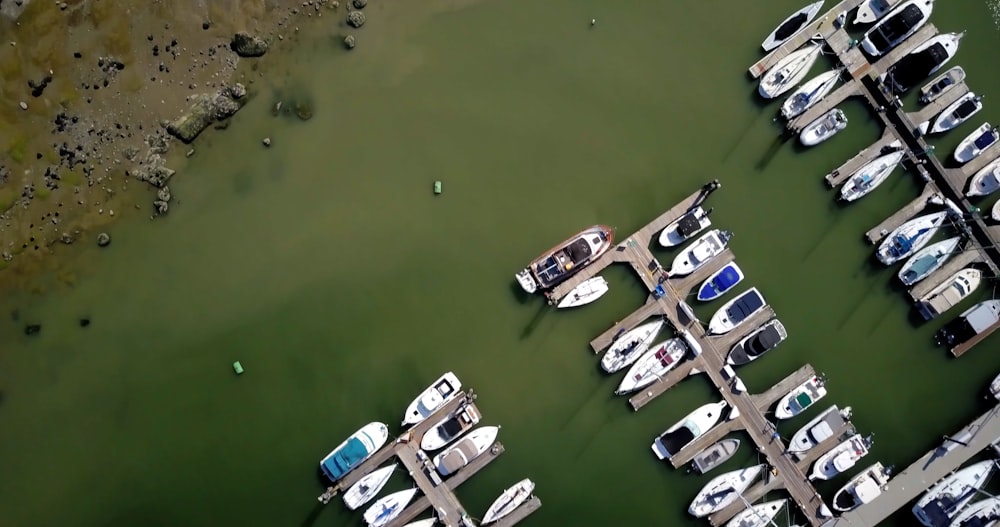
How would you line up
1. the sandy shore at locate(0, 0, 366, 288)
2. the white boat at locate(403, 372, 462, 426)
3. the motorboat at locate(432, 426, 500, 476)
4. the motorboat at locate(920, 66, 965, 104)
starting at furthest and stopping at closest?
1. the sandy shore at locate(0, 0, 366, 288)
2. the motorboat at locate(920, 66, 965, 104)
3. the white boat at locate(403, 372, 462, 426)
4. the motorboat at locate(432, 426, 500, 476)

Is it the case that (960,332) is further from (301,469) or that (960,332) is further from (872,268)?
(301,469)

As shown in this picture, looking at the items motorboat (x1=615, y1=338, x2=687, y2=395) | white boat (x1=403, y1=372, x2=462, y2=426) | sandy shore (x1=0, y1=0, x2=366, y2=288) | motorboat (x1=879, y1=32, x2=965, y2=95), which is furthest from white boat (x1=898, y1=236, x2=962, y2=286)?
sandy shore (x1=0, y1=0, x2=366, y2=288)

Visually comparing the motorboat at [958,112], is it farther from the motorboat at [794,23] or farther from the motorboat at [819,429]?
the motorboat at [819,429]

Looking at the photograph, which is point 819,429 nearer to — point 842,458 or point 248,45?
point 842,458

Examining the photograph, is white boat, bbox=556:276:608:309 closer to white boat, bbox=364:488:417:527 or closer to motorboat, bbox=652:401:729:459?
motorboat, bbox=652:401:729:459

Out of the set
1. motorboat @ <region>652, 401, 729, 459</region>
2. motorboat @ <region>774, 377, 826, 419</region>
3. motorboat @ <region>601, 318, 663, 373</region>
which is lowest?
motorboat @ <region>774, 377, 826, 419</region>

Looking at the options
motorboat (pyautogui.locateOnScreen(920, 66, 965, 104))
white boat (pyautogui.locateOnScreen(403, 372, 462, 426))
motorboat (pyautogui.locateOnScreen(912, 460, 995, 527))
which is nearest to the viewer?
motorboat (pyautogui.locateOnScreen(912, 460, 995, 527))

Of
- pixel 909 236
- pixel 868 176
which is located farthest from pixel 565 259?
pixel 909 236
